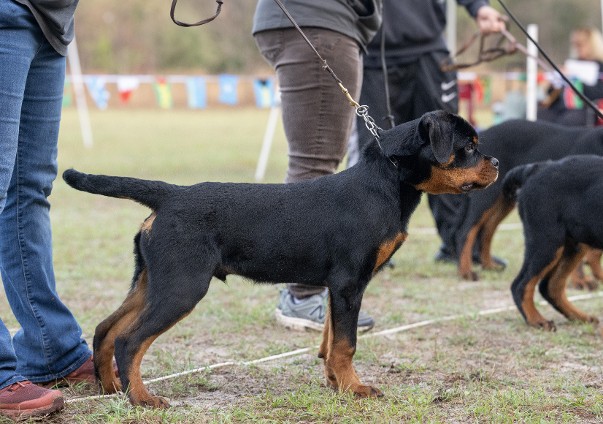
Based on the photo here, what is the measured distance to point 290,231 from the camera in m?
3.32

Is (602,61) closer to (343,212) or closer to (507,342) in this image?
(507,342)

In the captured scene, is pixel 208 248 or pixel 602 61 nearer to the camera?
pixel 208 248

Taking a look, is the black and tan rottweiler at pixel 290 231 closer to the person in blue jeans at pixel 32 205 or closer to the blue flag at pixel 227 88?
the person in blue jeans at pixel 32 205

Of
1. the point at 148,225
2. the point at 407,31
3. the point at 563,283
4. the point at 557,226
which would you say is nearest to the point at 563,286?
the point at 563,283

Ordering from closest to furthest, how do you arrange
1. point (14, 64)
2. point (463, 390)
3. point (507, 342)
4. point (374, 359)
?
point (14, 64) → point (463, 390) → point (374, 359) → point (507, 342)

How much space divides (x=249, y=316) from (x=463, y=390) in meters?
1.79

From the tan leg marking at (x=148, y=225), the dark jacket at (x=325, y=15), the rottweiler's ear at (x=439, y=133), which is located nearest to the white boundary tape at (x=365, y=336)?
the tan leg marking at (x=148, y=225)

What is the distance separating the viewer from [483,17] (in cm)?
562

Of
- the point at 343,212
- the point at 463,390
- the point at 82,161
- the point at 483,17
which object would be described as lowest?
the point at 82,161

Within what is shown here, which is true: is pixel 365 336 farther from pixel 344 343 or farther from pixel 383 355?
pixel 344 343

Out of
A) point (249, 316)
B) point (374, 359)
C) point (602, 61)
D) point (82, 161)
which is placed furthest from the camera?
point (82, 161)

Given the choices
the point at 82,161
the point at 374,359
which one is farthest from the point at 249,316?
the point at 82,161

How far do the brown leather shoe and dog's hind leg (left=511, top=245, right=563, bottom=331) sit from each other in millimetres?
2784

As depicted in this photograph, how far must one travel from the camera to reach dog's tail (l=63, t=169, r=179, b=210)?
10.3 ft
